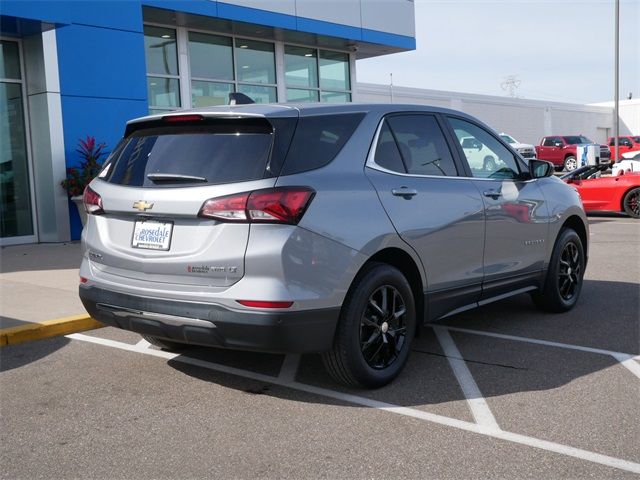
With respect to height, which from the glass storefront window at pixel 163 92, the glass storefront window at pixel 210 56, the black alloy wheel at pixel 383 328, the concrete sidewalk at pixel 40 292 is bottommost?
the concrete sidewalk at pixel 40 292

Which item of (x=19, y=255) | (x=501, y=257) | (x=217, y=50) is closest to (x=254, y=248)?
(x=501, y=257)

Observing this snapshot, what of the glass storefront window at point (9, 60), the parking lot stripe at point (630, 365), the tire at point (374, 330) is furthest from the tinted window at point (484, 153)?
the glass storefront window at point (9, 60)

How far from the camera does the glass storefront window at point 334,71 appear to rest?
19484mm

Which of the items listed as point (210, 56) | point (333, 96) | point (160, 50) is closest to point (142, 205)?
point (160, 50)

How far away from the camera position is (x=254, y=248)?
4.07m

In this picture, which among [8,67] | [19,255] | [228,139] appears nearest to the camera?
[228,139]

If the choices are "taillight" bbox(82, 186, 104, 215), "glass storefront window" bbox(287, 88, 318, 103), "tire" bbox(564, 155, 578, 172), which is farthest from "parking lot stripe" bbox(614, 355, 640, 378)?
"tire" bbox(564, 155, 578, 172)

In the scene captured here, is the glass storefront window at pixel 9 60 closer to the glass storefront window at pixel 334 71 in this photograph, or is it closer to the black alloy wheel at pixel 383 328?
the glass storefront window at pixel 334 71

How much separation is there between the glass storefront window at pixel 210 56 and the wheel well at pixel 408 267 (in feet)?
40.6

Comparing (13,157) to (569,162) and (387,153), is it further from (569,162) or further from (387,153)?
(569,162)

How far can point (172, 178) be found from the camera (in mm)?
4391

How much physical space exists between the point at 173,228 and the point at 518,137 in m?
46.8

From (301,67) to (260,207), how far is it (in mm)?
15375

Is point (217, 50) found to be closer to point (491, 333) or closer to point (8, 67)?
point (8, 67)
